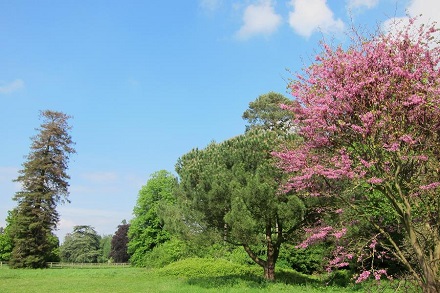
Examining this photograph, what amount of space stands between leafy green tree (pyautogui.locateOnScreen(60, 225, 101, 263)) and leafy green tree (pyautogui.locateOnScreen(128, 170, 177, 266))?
41.1 meters

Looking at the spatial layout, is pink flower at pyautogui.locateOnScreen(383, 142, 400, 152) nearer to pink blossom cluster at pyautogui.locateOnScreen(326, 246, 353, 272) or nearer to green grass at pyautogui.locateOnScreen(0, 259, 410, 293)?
pink blossom cluster at pyautogui.locateOnScreen(326, 246, 353, 272)

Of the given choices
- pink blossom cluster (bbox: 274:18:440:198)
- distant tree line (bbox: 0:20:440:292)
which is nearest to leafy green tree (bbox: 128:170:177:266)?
distant tree line (bbox: 0:20:440:292)

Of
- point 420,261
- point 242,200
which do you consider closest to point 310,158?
point 420,261

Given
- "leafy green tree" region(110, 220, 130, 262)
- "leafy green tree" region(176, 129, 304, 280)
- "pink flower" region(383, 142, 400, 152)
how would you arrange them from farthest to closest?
1. "leafy green tree" region(110, 220, 130, 262)
2. "leafy green tree" region(176, 129, 304, 280)
3. "pink flower" region(383, 142, 400, 152)

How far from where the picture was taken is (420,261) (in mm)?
7352

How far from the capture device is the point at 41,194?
141ft

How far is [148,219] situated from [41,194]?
12546mm

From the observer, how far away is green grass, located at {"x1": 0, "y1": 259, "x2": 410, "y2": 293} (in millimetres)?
16150

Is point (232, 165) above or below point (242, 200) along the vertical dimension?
above

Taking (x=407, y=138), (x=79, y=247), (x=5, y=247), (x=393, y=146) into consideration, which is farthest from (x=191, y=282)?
(x=79, y=247)

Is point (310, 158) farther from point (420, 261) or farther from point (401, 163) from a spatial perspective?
point (420, 261)

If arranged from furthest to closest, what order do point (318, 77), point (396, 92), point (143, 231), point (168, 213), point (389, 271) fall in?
point (143, 231)
point (389, 271)
point (168, 213)
point (318, 77)
point (396, 92)

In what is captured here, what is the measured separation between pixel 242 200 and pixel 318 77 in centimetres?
769

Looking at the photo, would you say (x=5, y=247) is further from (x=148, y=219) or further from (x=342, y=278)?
(x=342, y=278)
